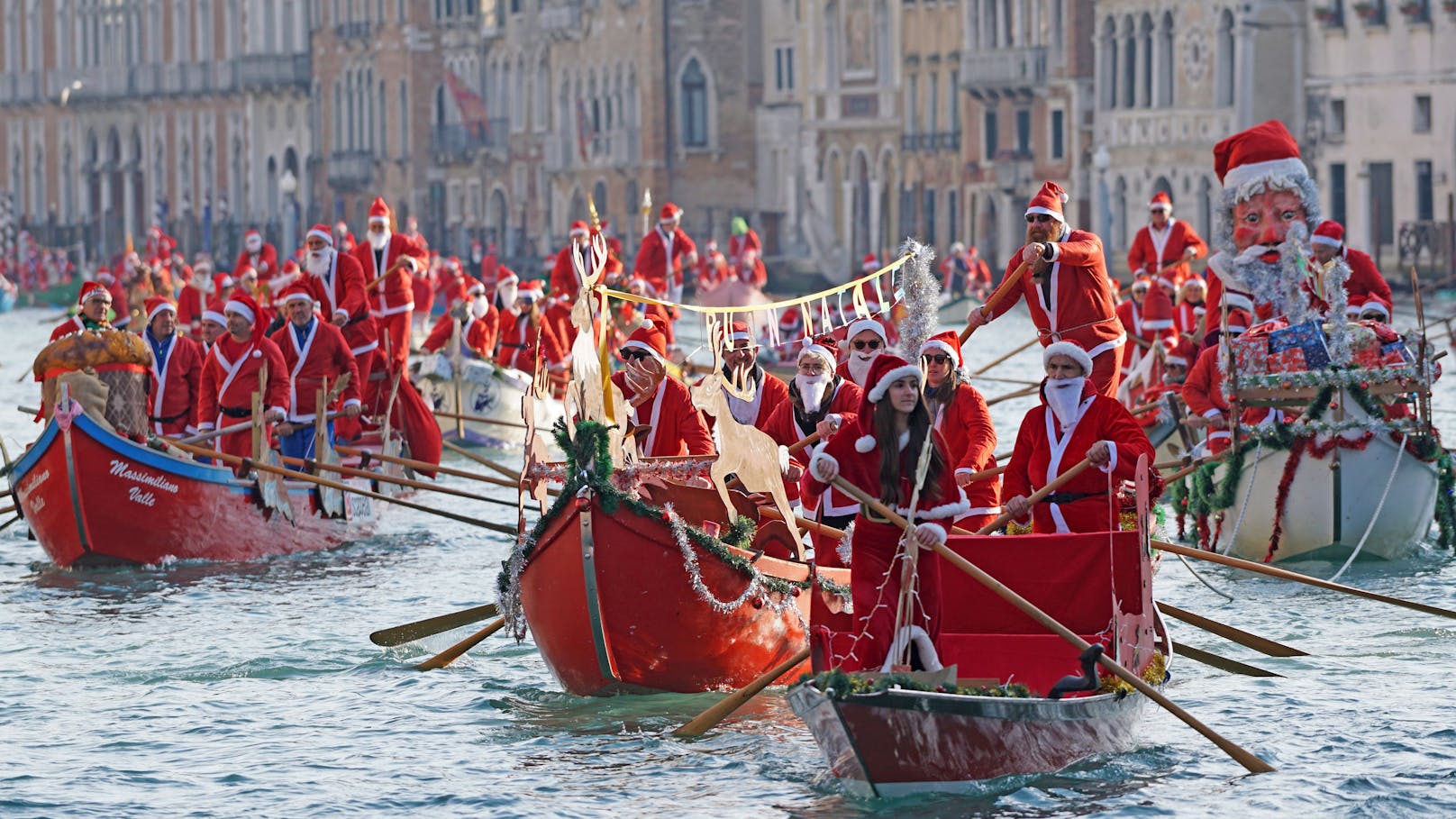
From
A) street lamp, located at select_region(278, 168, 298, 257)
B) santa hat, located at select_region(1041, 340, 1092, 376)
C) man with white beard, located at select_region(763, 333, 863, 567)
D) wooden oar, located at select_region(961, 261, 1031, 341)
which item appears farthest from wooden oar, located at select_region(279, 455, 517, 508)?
street lamp, located at select_region(278, 168, 298, 257)

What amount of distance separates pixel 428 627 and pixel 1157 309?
10.5 m

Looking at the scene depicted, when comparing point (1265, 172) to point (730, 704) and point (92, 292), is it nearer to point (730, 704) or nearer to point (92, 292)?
point (92, 292)

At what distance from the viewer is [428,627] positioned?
15.3 metres

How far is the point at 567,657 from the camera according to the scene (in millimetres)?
13586

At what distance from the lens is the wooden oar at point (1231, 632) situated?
14.0 meters

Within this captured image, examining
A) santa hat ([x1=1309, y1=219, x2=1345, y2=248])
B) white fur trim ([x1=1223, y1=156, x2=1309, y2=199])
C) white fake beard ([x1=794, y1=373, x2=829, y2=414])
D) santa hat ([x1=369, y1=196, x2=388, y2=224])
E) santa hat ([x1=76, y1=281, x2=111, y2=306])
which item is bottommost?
white fake beard ([x1=794, y1=373, x2=829, y2=414])

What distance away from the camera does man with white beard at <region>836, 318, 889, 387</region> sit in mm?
14406

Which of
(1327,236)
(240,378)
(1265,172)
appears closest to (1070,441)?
(1327,236)

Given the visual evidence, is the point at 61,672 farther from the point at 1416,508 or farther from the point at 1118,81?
the point at 1118,81

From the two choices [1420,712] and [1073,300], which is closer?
[1420,712]

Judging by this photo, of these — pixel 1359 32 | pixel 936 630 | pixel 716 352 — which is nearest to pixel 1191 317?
pixel 716 352

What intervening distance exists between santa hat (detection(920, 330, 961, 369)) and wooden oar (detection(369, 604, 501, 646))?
106 inches

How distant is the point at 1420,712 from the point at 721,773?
11.5 feet

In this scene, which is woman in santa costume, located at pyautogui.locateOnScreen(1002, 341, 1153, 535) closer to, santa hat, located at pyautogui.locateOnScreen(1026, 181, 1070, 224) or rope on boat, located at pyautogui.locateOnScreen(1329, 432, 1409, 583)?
santa hat, located at pyautogui.locateOnScreen(1026, 181, 1070, 224)
